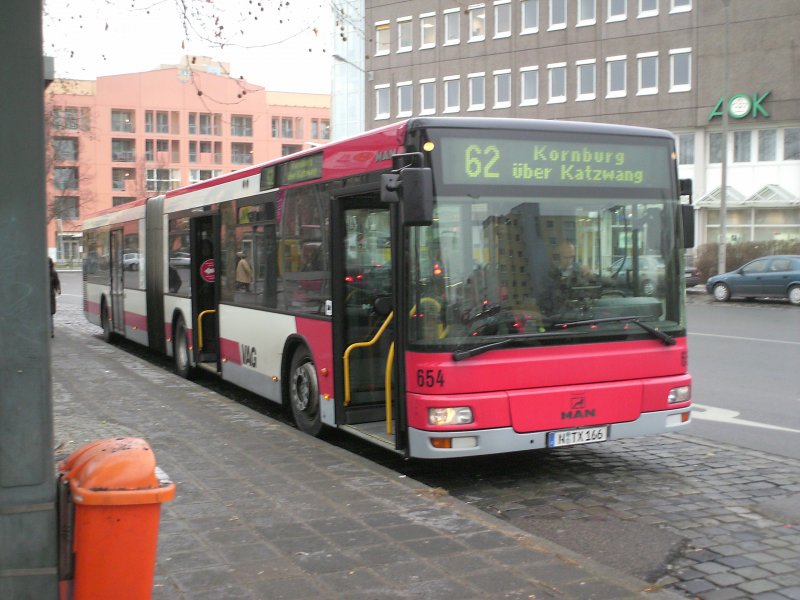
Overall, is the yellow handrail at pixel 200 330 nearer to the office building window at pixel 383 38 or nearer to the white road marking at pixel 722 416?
the white road marking at pixel 722 416

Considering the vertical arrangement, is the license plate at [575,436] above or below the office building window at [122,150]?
below

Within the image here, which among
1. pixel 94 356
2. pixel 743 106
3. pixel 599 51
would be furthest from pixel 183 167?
pixel 94 356

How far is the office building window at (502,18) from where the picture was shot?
56.6 metres

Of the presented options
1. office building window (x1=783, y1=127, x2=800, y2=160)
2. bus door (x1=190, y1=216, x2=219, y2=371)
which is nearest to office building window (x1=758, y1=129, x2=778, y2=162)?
office building window (x1=783, y1=127, x2=800, y2=160)

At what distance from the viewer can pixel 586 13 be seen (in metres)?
53.2

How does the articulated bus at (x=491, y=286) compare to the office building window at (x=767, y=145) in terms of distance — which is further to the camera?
the office building window at (x=767, y=145)

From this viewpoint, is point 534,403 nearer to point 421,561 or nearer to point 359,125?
point 421,561

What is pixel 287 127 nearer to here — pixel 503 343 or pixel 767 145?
pixel 767 145

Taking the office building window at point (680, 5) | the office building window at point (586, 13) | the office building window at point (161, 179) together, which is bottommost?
the office building window at point (161, 179)

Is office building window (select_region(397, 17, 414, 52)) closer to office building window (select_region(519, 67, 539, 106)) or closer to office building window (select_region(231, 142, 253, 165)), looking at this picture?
office building window (select_region(519, 67, 539, 106))

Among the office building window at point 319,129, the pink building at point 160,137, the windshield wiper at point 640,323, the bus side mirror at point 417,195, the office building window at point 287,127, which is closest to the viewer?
the bus side mirror at point 417,195

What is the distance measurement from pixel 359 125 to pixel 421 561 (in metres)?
63.8

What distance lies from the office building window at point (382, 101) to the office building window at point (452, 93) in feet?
16.4

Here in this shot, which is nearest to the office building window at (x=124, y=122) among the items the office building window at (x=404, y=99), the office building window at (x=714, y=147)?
the office building window at (x=404, y=99)
